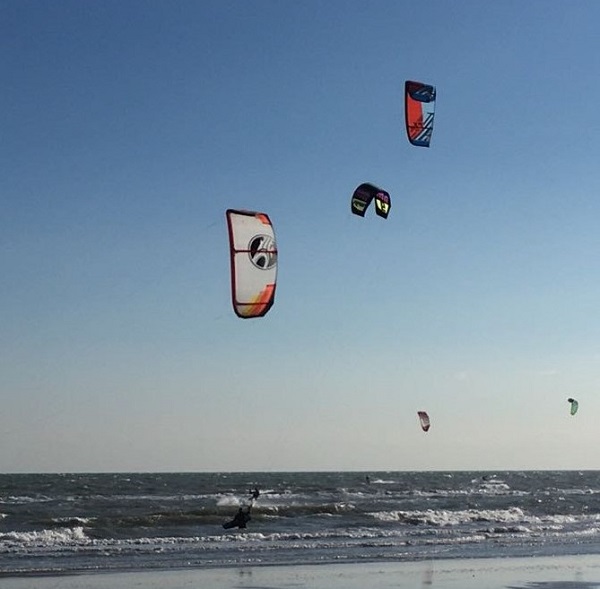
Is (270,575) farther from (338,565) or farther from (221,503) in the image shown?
(221,503)

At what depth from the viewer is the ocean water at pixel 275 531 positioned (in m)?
19.6

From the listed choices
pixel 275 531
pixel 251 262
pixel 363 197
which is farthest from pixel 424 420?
pixel 251 262

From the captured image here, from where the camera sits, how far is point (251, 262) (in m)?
14.8

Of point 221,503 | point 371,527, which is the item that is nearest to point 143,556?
point 371,527

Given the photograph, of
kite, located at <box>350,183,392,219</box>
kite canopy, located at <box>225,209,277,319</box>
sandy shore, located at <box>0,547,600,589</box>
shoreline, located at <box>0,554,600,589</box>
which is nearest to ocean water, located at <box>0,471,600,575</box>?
shoreline, located at <box>0,554,600,589</box>

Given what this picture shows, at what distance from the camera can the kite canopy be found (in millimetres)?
14492

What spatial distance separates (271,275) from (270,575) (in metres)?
5.03

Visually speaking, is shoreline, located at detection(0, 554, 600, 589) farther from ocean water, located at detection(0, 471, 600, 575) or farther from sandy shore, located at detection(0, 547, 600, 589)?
ocean water, located at detection(0, 471, 600, 575)

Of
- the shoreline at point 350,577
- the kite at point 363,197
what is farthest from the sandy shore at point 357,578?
the kite at point 363,197

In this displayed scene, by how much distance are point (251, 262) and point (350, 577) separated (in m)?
5.38

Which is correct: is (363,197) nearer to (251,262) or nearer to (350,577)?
(251,262)

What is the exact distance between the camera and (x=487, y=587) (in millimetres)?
15117

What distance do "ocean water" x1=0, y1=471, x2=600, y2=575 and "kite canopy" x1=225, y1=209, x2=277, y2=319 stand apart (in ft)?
18.7

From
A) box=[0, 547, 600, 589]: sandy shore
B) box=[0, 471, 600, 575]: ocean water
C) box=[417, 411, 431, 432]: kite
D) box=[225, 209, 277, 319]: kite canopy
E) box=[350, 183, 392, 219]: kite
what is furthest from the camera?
box=[417, 411, 431, 432]: kite
